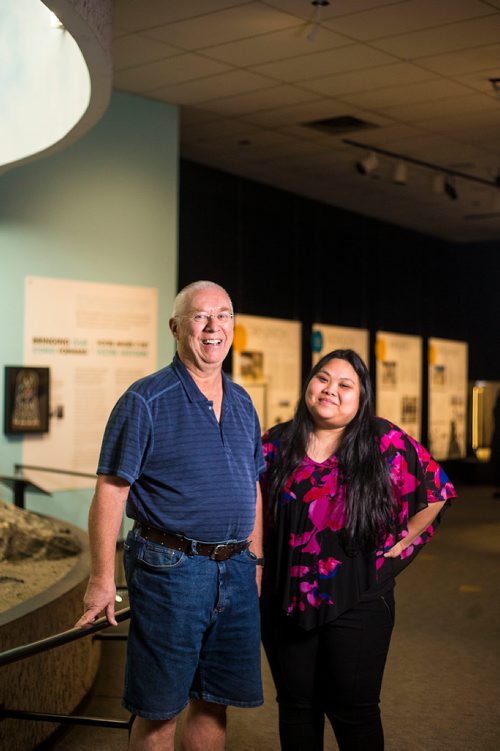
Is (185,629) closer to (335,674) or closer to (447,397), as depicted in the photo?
(335,674)

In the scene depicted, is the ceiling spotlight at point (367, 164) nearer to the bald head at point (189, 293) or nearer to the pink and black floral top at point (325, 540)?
the pink and black floral top at point (325, 540)

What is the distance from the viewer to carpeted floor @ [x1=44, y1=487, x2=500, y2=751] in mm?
4227

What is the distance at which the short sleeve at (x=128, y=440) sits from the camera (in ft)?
9.09

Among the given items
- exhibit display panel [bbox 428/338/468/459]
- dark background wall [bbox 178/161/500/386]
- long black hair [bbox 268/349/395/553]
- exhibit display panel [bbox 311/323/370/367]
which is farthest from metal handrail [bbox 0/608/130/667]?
exhibit display panel [bbox 428/338/468/459]

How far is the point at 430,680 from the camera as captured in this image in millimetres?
5066

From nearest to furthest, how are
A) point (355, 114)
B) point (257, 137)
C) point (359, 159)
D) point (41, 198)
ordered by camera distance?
point (41, 198) < point (355, 114) < point (257, 137) < point (359, 159)

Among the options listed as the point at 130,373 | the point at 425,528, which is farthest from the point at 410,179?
the point at 425,528

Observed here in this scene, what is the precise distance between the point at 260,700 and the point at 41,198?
5.22 m

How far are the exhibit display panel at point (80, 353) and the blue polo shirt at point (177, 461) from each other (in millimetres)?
4731

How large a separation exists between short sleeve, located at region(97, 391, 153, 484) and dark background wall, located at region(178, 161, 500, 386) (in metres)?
7.99

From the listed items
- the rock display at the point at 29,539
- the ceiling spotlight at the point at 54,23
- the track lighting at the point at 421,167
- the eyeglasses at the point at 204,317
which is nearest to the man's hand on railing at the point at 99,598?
the eyeglasses at the point at 204,317

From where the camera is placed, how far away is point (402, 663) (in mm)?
5363

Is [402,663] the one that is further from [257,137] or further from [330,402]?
[257,137]

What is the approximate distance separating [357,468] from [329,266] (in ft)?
33.6
